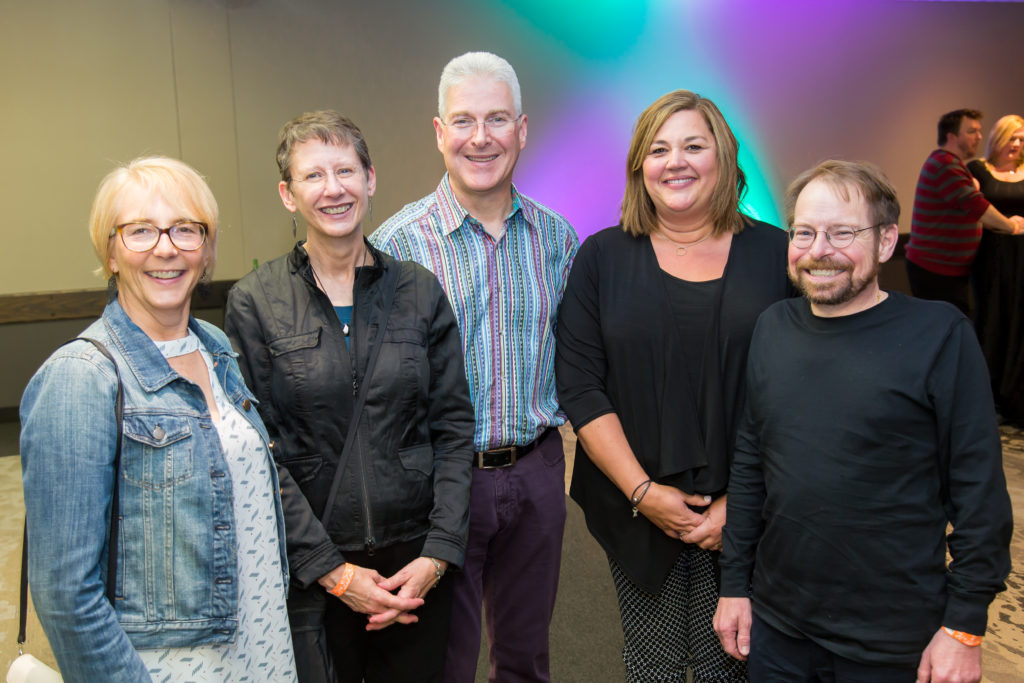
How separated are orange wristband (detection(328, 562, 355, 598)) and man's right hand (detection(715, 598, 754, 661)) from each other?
81cm

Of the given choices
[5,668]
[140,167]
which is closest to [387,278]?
[140,167]

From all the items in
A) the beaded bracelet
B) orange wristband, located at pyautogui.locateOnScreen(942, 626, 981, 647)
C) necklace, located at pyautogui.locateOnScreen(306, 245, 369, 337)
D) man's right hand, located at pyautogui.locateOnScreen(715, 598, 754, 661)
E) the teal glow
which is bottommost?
man's right hand, located at pyautogui.locateOnScreen(715, 598, 754, 661)

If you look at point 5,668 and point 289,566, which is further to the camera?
point 5,668

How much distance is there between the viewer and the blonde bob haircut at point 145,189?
1294 millimetres

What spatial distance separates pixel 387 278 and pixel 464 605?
864 millimetres

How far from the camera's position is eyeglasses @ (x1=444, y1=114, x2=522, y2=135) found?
196 centimetres

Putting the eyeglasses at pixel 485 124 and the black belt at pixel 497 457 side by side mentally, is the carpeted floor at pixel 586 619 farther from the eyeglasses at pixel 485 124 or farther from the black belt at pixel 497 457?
the eyeglasses at pixel 485 124

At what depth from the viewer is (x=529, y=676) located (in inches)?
82.0

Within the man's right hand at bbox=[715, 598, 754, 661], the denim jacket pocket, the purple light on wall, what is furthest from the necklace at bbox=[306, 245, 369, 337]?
the purple light on wall

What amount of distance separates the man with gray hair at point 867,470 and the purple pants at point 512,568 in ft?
1.96

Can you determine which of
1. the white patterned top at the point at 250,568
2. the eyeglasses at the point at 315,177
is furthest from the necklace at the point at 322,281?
the white patterned top at the point at 250,568

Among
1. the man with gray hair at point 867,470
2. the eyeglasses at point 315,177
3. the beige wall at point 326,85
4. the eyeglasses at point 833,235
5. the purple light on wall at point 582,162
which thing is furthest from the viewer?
the purple light on wall at point 582,162

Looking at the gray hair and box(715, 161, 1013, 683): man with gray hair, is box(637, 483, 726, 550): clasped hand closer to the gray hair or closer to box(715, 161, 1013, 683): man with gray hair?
box(715, 161, 1013, 683): man with gray hair

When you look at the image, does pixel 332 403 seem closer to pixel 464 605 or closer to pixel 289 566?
pixel 289 566
